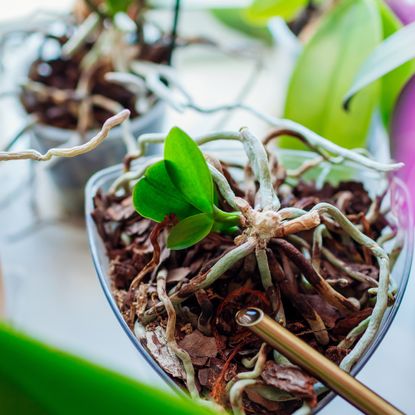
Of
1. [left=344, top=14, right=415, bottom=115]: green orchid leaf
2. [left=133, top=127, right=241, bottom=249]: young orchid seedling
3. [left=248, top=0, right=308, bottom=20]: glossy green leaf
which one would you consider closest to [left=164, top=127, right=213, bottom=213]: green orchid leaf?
[left=133, top=127, right=241, bottom=249]: young orchid seedling

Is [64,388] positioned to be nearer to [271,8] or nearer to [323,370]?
[323,370]

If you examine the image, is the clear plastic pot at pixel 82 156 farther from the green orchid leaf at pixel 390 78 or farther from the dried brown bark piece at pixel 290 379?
the dried brown bark piece at pixel 290 379

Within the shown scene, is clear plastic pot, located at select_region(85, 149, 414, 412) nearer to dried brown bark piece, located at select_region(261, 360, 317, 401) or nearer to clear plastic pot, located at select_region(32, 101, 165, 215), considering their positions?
dried brown bark piece, located at select_region(261, 360, 317, 401)

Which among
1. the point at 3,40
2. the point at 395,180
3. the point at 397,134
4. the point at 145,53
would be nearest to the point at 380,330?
the point at 395,180

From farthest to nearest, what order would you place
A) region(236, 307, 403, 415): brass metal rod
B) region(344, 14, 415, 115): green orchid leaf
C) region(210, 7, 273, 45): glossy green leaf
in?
region(210, 7, 273, 45): glossy green leaf < region(344, 14, 415, 115): green orchid leaf < region(236, 307, 403, 415): brass metal rod

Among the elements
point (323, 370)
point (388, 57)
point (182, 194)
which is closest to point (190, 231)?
point (182, 194)

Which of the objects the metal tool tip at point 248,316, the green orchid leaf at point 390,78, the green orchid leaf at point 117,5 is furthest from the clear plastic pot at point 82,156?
the metal tool tip at point 248,316
